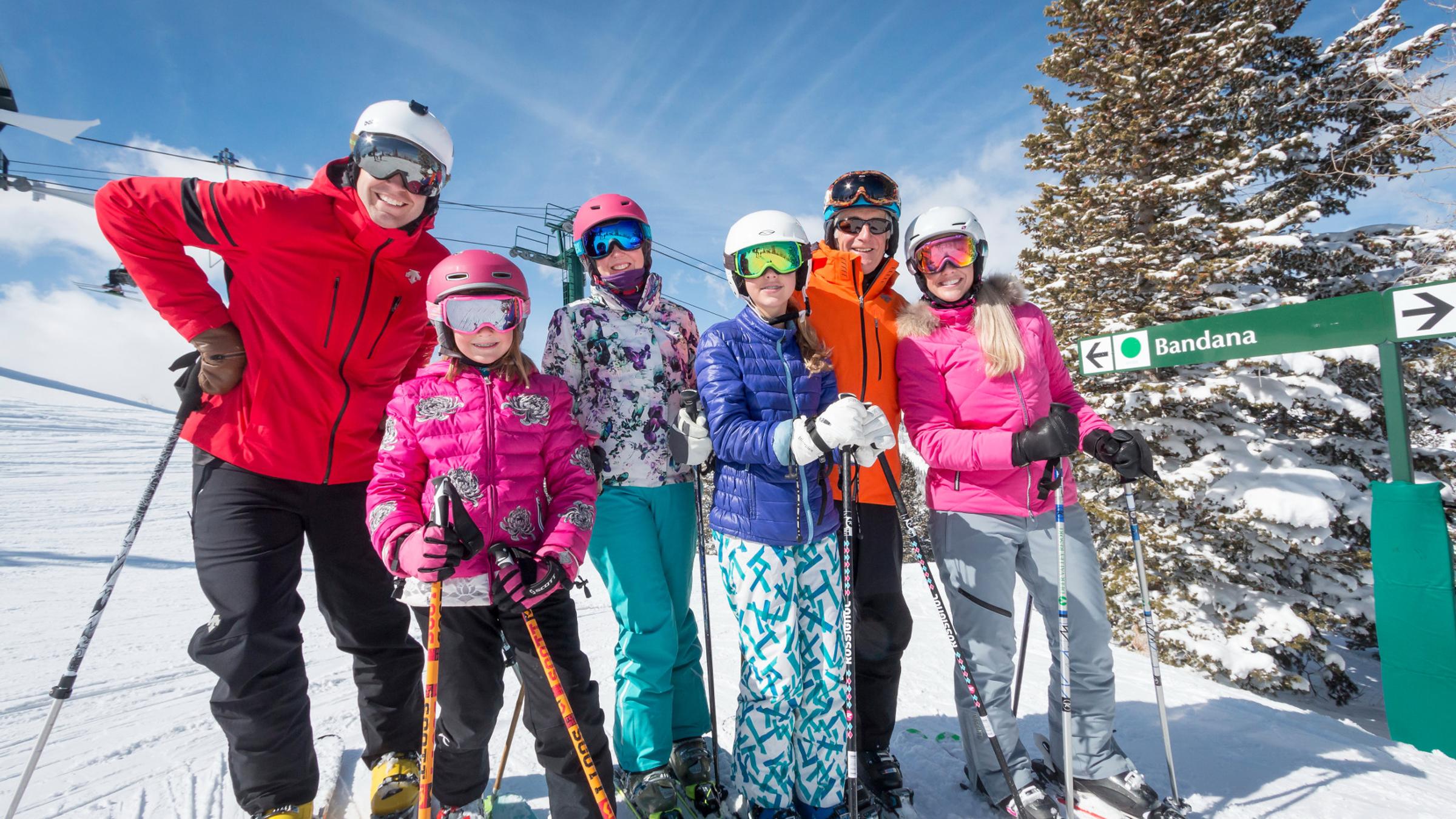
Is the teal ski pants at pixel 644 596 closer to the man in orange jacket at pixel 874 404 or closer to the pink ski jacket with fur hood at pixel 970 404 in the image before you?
the man in orange jacket at pixel 874 404

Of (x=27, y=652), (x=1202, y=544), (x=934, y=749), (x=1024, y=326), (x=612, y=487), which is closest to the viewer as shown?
(x=612, y=487)

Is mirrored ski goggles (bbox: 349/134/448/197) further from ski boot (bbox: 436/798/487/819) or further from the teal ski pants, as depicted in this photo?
ski boot (bbox: 436/798/487/819)

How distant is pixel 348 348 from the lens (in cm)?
255

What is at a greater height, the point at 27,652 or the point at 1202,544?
the point at 27,652

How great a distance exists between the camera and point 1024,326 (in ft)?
9.76

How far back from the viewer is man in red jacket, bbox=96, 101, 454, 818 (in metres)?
2.21

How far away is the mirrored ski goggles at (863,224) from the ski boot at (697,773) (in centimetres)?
254

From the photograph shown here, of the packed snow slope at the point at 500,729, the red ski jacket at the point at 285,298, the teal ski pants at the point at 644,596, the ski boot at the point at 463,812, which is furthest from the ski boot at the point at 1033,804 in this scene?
the red ski jacket at the point at 285,298

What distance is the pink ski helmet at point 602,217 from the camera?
9.36 ft

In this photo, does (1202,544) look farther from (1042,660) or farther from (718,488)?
(718,488)

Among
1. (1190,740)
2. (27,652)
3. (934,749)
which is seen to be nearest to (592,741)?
(934,749)

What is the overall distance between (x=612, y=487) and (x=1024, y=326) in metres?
2.05

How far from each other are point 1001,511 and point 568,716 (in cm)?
193

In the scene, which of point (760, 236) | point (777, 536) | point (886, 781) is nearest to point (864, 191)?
point (760, 236)
